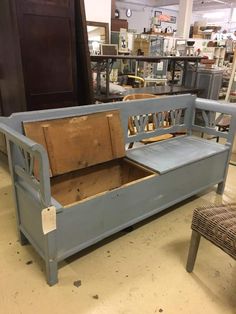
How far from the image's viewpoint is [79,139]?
73.2 inches

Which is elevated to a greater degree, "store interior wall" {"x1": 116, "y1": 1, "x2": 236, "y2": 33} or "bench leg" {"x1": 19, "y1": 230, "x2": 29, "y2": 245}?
"store interior wall" {"x1": 116, "y1": 1, "x2": 236, "y2": 33}

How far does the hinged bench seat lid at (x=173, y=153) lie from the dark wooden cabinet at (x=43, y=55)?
3.01 ft

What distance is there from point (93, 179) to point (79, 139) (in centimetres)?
43

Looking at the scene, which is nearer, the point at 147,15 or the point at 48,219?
the point at 48,219

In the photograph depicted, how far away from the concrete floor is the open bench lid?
1.95 ft

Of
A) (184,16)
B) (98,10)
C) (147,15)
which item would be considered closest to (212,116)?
(98,10)

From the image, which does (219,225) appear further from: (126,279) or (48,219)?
(48,219)

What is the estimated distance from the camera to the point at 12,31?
2270 millimetres

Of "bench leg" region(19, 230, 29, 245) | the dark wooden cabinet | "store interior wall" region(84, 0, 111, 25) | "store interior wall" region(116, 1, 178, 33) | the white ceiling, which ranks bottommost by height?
"bench leg" region(19, 230, 29, 245)

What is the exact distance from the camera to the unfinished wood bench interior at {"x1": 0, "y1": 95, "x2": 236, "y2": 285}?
1.44 m

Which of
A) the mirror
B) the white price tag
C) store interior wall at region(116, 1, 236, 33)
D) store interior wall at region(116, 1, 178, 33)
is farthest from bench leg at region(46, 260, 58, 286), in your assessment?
store interior wall at region(116, 1, 178, 33)

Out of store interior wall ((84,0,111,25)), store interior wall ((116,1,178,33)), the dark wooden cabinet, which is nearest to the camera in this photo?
the dark wooden cabinet

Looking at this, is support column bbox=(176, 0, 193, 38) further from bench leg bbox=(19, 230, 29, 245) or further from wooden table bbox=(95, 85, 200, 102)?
bench leg bbox=(19, 230, 29, 245)

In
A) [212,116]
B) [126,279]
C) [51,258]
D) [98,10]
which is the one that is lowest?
[126,279]
